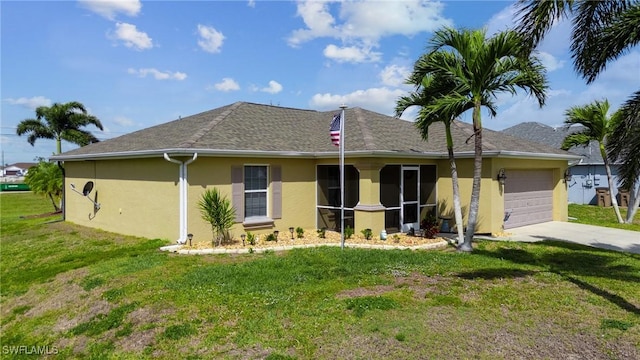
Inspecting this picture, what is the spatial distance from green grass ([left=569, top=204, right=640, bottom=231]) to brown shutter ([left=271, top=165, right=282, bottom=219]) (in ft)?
41.1

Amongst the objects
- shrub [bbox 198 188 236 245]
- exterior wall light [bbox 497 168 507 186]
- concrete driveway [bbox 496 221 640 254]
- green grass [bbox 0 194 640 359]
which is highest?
exterior wall light [bbox 497 168 507 186]

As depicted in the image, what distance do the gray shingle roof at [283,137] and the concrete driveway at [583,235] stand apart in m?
2.74

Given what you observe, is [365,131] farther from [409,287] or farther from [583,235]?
[583,235]

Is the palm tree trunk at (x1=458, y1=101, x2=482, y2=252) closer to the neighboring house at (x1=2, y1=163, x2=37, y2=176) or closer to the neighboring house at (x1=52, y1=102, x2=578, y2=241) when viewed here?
the neighboring house at (x1=52, y1=102, x2=578, y2=241)

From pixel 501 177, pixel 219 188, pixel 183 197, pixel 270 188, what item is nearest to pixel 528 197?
pixel 501 177

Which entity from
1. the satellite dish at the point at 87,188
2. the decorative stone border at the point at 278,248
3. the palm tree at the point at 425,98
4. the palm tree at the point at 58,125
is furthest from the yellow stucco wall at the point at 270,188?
the palm tree at the point at 58,125

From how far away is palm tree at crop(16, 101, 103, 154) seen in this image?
2614 centimetres

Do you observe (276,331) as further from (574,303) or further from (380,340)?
(574,303)

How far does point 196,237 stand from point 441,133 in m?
10.6

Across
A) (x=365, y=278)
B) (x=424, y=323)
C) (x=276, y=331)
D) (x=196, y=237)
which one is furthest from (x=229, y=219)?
(x=424, y=323)

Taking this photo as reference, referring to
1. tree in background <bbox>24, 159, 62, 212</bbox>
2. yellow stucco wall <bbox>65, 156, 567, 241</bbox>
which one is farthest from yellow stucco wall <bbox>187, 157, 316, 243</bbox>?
tree in background <bbox>24, 159, 62, 212</bbox>

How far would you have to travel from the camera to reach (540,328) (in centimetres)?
503

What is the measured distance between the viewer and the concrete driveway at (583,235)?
11.3 meters

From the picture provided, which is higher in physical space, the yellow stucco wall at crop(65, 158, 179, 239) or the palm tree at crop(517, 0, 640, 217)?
the palm tree at crop(517, 0, 640, 217)
